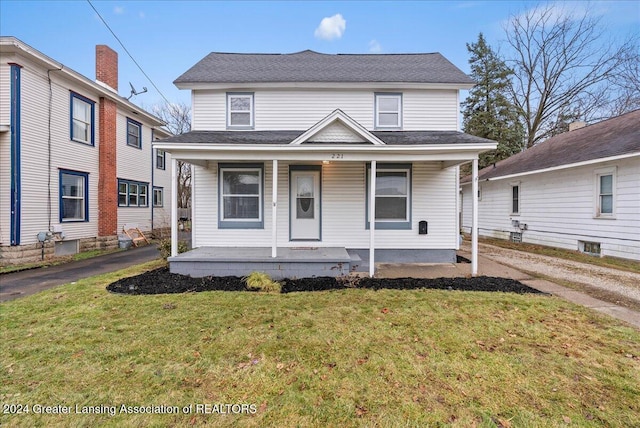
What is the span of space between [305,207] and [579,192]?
389 inches

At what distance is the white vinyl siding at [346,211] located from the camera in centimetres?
841

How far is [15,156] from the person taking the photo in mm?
8672

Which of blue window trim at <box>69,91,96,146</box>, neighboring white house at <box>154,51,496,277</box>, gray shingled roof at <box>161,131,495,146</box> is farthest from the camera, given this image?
blue window trim at <box>69,91,96,146</box>

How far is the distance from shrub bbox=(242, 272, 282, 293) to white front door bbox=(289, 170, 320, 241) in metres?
2.52

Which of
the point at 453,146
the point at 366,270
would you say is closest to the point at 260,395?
the point at 366,270

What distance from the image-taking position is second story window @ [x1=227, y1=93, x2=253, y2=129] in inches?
347

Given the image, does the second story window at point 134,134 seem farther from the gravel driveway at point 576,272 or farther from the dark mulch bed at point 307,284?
the gravel driveway at point 576,272

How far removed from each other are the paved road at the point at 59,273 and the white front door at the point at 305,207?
18.1ft

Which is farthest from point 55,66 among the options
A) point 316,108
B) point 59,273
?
point 316,108

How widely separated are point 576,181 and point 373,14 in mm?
12984

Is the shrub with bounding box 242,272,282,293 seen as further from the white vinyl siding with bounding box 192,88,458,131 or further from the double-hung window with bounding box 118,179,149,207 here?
the double-hung window with bounding box 118,179,149,207

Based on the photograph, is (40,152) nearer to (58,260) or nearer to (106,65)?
(58,260)

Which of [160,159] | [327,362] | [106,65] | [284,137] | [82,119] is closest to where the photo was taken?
[327,362]

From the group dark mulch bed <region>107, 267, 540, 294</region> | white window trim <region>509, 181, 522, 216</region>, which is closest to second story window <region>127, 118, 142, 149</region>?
dark mulch bed <region>107, 267, 540, 294</region>
